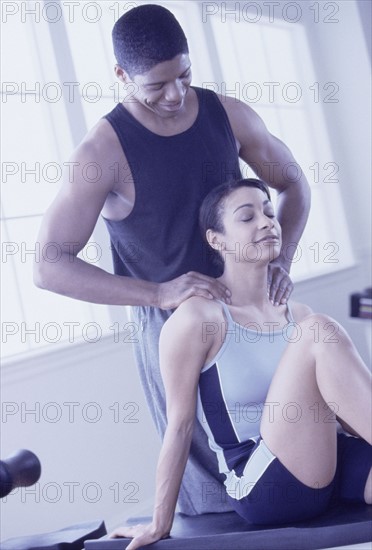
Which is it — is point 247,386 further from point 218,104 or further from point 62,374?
point 62,374

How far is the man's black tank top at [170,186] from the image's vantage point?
1.85 m

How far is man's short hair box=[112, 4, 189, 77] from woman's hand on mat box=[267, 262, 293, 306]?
1.80ft

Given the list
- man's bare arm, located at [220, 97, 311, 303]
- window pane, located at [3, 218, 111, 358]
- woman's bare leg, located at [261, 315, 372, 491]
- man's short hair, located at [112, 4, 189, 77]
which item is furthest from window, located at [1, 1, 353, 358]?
woman's bare leg, located at [261, 315, 372, 491]

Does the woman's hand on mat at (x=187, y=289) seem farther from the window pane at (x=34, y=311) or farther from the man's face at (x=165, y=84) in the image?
the window pane at (x=34, y=311)

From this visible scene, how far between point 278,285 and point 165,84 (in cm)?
52

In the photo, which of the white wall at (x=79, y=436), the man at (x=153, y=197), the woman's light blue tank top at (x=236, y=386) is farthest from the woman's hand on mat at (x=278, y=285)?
the white wall at (x=79, y=436)

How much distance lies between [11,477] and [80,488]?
3.81 feet

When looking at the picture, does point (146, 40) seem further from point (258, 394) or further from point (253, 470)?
point (253, 470)

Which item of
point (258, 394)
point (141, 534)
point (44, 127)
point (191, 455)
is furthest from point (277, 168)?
point (44, 127)

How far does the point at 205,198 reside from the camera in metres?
1.88

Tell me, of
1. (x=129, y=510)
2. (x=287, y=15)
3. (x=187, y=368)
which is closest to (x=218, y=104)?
(x=187, y=368)

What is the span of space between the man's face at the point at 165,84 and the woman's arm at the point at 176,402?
45 cm

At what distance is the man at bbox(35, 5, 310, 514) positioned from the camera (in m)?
1.76

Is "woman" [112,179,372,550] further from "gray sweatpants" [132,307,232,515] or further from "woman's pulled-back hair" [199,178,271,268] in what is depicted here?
"gray sweatpants" [132,307,232,515]
